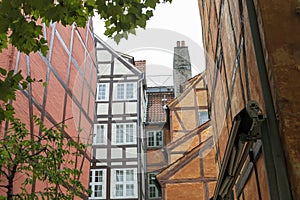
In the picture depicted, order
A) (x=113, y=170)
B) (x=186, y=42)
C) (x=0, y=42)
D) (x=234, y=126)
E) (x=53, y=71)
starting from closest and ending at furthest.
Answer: (x=234, y=126), (x=0, y=42), (x=53, y=71), (x=113, y=170), (x=186, y=42)

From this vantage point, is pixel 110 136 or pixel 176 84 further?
pixel 176 84

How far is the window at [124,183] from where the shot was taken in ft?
51.0

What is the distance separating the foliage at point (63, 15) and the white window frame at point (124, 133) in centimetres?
1313

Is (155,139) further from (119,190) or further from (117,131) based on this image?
(119,190)

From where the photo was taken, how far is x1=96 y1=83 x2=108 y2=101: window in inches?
662

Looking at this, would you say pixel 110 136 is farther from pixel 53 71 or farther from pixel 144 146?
pixel 53 71

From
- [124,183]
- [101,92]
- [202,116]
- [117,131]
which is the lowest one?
[124,183]

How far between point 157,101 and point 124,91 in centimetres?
402

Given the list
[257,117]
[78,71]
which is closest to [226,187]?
[257,117]

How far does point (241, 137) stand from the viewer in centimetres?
301

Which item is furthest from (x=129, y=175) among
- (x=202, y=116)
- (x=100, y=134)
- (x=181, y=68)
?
(x=181, y=68)

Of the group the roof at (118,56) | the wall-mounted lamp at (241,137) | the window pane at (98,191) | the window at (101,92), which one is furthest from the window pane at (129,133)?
the wall-mounted lamp at (241,137)

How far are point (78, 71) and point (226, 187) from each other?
7.20 meters

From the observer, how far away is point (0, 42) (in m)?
3.21
